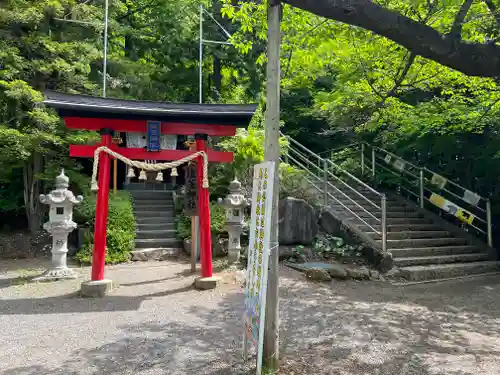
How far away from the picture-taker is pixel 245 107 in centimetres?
707

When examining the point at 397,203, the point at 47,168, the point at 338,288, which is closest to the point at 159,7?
the point at 47,168

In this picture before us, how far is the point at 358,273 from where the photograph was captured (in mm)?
7820

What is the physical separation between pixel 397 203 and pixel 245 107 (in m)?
6.85

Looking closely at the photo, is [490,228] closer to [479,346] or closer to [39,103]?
[479,346]

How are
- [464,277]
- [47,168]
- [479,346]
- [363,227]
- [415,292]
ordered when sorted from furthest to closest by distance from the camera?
[47,168] → [363,227] → [464,277] → [415,292] → [479,346]

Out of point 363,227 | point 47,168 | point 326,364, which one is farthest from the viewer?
point 47,168

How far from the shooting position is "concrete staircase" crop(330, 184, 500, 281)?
834 cm

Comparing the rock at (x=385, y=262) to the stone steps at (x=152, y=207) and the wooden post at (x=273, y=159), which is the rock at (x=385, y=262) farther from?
the stone steps at (x=152, y=207)

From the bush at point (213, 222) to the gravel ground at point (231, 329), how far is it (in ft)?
7.06

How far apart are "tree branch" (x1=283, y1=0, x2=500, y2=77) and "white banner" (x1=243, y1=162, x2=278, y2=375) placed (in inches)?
59.8

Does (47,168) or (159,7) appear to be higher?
(159,7)

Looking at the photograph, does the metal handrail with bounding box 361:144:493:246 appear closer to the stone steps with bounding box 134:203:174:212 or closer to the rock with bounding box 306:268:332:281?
the rock with bounding box 306:268:332:281

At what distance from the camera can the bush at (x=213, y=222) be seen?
377 inches

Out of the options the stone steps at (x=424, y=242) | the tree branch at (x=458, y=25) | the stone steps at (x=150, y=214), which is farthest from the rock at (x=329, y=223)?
the tree branch at (x=458, y=25)
